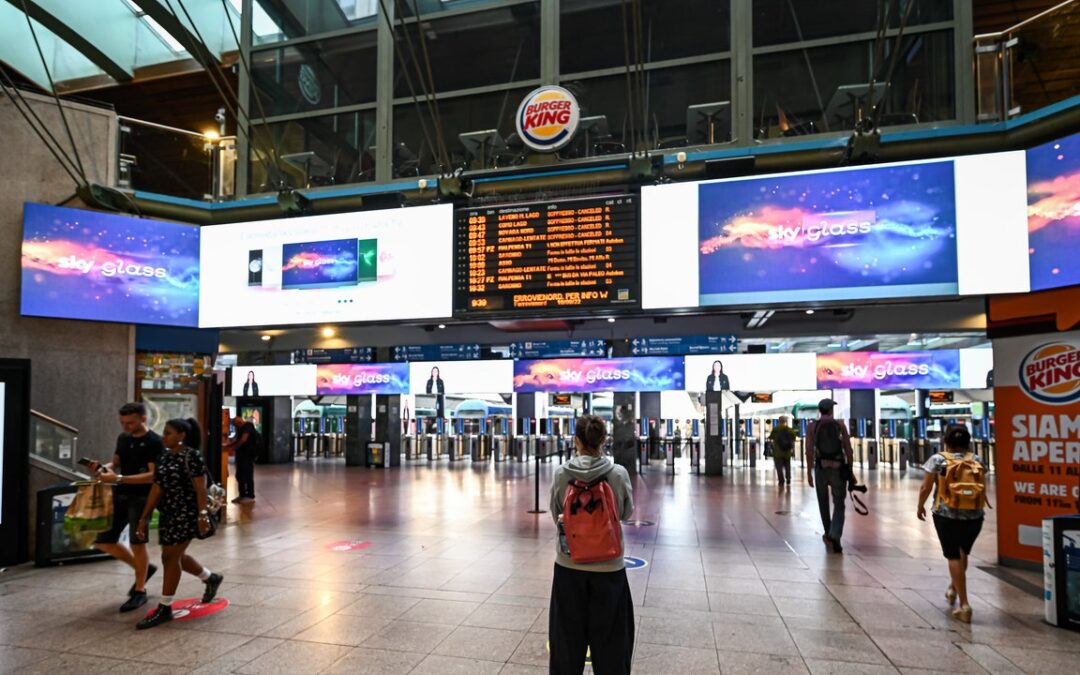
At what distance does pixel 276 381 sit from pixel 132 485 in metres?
13.1

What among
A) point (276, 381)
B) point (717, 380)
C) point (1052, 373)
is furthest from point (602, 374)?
point (1052, 373)

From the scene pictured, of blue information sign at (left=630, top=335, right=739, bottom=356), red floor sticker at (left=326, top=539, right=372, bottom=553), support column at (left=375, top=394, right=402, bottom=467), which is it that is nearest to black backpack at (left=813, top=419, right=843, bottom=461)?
red floor sticker at (left=326, top=539, right=372, bottom=553)

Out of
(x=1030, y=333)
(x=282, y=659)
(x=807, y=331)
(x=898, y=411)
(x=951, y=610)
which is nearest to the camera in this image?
(x=282, y=659)

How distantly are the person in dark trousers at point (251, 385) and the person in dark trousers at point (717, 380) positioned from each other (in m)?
11.9

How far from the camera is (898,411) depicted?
23.8 metres

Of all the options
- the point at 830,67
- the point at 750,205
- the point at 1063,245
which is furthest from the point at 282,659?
the point at 830,67

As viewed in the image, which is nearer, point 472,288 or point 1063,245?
point 1063,245

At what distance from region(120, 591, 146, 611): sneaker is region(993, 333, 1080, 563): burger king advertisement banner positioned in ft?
26.9

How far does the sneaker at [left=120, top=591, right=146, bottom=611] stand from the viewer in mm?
5331

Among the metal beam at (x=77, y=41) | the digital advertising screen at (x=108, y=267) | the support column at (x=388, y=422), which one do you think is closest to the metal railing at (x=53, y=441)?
the digital advertising screen at (x=108, y=267)

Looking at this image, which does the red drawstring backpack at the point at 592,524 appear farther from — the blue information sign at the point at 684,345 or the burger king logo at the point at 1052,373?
the blue information sign at the point at 684,345

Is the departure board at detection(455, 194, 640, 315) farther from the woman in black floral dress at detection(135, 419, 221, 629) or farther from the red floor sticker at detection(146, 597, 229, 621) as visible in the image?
the red floor sticker at detection(146, 597, 229, 621)

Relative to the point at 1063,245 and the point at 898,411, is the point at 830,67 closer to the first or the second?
the point at 1063,245

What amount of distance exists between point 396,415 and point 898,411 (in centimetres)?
1761
